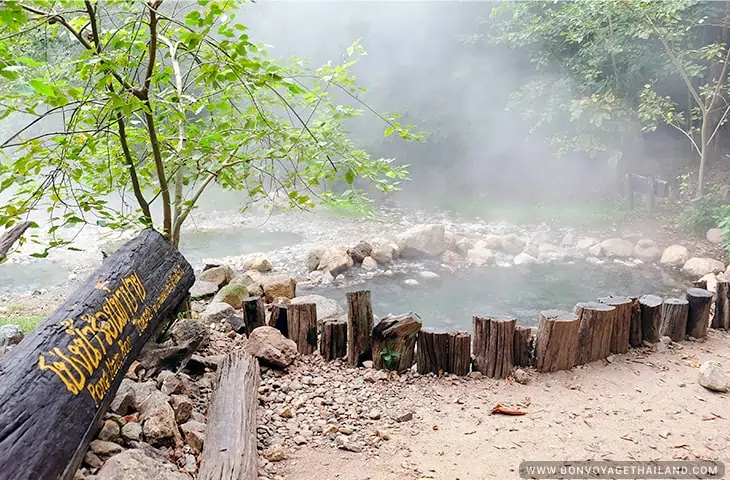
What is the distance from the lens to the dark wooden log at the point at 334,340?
3.27 metres

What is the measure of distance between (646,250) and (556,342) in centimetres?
590

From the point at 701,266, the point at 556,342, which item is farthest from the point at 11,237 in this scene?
the point at 701,266

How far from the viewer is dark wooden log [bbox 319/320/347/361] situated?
3.27 meters

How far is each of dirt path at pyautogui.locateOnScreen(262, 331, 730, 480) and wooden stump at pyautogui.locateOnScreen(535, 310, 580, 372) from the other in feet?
0.27

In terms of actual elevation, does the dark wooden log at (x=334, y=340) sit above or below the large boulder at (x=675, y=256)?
below

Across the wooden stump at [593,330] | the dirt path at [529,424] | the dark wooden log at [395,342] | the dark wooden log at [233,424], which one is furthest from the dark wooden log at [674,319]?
the dark wooden log at [233,424]

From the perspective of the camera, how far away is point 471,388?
9.55ft

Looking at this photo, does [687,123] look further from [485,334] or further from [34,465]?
[34,465]

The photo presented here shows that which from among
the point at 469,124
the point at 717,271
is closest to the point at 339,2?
the point at 469,124

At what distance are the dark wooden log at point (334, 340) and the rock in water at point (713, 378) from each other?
2.26 meters

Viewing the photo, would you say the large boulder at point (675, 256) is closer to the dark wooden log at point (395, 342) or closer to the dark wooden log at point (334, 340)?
the dark wooden log at point (395, 342)

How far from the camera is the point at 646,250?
306 inches

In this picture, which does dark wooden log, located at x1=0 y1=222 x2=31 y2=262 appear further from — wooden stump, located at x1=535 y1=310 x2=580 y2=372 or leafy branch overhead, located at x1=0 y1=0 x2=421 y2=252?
wooden stump, located at x1=535 y1=310 x2=580 y2=372

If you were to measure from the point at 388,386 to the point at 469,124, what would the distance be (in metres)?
13.8
